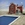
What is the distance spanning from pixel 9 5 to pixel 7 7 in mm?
51

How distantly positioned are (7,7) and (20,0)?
0.85ft

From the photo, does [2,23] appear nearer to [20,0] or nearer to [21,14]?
[21,14]

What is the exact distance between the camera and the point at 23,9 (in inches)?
38.7

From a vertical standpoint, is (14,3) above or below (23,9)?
above

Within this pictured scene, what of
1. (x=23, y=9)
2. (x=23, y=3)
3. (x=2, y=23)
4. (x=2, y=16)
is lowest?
(x=2, y=23)

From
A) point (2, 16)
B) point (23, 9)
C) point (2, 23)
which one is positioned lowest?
point (2, 23)

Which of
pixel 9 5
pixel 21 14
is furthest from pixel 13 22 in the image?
pixel 9 5

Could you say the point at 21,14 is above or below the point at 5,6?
below

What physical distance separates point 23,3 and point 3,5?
36 cm

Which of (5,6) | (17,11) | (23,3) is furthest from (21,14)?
(5,6)

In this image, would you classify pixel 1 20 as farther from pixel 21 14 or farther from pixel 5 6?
pixel 21 14

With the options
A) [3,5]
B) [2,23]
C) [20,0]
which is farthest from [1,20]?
[20,0]

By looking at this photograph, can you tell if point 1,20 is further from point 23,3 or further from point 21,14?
point 23,3

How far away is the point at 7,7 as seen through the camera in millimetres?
1024
